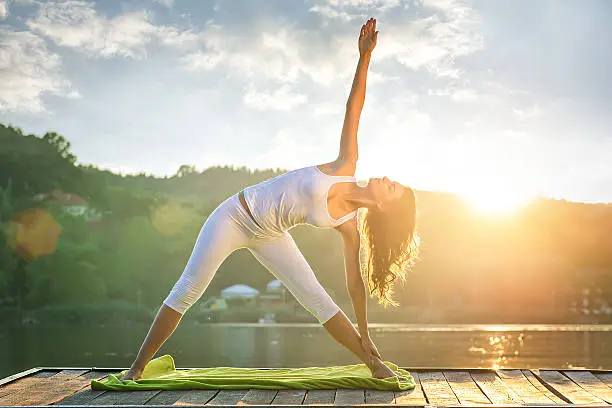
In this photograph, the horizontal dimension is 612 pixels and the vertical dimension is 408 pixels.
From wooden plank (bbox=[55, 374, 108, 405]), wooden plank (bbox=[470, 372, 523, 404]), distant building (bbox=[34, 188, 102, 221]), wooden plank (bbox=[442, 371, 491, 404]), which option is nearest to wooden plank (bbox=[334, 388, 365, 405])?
wooden plank (bbox=[442, 371, 491, 404])

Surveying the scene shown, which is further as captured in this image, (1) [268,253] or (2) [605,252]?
(2) [605,252]

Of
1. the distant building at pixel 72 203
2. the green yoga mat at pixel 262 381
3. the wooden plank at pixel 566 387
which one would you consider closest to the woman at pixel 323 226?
the green yoga mat at pixel 262 381

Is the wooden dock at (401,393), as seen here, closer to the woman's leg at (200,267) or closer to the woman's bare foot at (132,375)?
the woman's bare foot at (132,375)

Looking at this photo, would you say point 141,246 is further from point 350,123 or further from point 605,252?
point 350,123

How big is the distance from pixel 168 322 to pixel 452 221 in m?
46.6

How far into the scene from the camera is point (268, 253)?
4492 mm

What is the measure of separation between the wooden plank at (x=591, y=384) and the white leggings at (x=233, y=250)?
1466 mm

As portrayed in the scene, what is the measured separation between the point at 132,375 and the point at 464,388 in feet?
6.13

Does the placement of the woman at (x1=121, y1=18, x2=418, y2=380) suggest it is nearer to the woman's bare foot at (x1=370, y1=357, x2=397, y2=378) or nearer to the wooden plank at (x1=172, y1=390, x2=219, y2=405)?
the woman's bare foot at (x1=370, y1=357, x2=397, y2=378)

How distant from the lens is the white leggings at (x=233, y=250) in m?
4.41

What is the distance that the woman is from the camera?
14.3 ft

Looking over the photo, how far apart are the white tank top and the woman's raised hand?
0.74 meters

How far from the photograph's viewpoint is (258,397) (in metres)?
4.18

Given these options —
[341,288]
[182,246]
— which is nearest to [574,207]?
[341,288]
